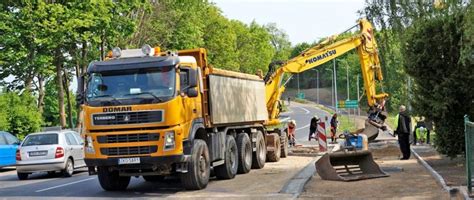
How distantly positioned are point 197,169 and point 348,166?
4.38 meters

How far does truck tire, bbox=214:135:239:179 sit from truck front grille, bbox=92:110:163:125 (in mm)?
3503

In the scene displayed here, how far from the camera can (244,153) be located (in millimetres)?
18766

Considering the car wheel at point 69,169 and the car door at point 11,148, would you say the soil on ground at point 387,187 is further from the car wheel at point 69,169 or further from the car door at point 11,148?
the car door at point 11,148

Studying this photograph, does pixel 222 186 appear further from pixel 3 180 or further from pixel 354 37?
pixel 354 37

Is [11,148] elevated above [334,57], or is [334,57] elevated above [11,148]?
[334,57]

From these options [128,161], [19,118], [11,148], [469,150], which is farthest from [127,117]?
[19,118]

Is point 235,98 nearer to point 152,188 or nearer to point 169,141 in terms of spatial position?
point 152,188

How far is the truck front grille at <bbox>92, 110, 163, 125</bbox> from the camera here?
46.1 ft

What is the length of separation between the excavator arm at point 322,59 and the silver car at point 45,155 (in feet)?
26.9

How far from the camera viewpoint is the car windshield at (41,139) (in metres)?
20.1

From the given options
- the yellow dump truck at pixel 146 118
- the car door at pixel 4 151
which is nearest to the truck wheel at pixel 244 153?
the yellow dump truck at pixel 146 118

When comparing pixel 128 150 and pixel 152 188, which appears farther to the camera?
pixel 152 188

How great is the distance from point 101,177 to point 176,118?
2.58 meters

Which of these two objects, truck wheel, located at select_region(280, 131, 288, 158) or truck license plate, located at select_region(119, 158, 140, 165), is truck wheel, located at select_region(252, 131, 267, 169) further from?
truck license plate, located at select_region(119, 158, 140, 165)
